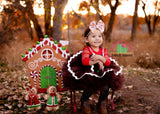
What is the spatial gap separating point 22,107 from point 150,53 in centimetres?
618

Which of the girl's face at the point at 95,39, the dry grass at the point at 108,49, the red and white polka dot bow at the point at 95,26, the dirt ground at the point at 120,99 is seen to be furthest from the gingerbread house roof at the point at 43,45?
the dry grass at the point at 108,49

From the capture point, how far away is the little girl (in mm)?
2688

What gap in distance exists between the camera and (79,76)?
8.89 feet

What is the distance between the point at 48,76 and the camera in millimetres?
3279

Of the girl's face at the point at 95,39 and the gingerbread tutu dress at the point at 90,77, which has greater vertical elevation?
the girl's face at the point at 95,39

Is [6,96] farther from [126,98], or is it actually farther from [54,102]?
[126,98]

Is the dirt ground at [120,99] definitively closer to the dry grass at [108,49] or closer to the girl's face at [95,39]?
the girl's face at [95,39]

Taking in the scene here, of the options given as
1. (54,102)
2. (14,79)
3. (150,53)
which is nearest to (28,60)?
(54,102)

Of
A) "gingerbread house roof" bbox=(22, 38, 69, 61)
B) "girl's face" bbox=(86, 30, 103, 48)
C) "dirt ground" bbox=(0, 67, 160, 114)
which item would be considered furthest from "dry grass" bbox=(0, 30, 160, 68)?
"girl's face" bbox=(86, 30, 103, 48)

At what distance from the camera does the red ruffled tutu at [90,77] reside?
2.67m

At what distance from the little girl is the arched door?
1.38ft

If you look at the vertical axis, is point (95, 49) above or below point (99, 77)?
above

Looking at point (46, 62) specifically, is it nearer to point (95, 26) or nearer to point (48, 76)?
point (48, 76)

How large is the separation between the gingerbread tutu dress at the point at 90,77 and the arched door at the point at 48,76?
1.38 ft
